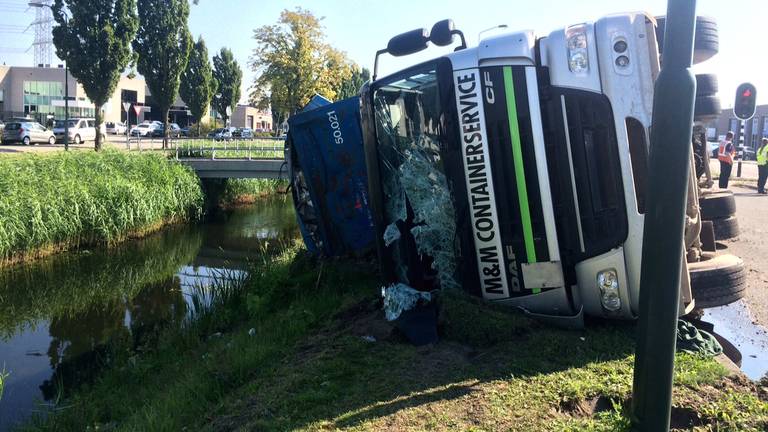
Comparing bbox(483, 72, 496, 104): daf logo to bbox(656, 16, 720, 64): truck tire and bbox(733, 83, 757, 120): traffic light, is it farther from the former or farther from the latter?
bbox(733, 83, 757, 120): traffic light

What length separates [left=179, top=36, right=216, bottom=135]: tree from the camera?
34875mm

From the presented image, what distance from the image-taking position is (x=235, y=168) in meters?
19.4

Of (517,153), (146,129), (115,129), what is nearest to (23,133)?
(146,129)

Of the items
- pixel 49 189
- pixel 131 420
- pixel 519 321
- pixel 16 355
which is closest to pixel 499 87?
pixel 519 321

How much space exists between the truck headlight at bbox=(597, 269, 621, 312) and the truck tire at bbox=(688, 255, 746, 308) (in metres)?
0.77

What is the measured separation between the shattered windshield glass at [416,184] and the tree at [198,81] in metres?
32.6

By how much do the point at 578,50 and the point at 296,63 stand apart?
27436 mm

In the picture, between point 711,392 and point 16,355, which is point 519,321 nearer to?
point 711,392

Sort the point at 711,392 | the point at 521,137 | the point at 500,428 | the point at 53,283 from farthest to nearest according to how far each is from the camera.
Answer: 1. the point at 53,283
2. the point at 521,137
3. the point at 711,392
4. the point at 500,428

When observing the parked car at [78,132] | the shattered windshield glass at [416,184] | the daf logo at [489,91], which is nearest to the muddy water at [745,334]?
the shattered windshield glass at [416,184]

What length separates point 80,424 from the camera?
5434mm

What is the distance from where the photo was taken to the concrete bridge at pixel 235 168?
19.1 metres

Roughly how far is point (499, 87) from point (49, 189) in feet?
40.4

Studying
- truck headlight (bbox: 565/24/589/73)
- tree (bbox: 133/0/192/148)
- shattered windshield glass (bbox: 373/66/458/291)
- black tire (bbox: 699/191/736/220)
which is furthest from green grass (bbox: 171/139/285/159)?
truck headlight (bbox: 565/24/589/73)
